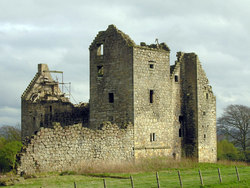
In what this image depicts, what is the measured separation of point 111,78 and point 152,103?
341 cm

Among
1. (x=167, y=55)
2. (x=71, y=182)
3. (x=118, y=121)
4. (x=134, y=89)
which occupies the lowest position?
(x=71, y=182)

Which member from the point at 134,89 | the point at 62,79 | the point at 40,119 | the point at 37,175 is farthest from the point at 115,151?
the point at 62,79

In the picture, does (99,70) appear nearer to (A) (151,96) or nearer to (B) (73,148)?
(A) (151,96)

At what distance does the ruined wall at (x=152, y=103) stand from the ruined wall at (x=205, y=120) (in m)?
2.54

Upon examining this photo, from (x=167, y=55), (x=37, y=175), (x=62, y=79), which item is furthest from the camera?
(x=62, y=79)

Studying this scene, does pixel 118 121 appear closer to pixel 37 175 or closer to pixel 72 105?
pixel 72 105

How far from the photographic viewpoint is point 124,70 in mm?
33750

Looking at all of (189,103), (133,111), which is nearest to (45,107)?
(133,111)

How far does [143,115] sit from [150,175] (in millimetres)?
7076

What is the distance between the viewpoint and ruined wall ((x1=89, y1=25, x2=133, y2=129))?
110ft

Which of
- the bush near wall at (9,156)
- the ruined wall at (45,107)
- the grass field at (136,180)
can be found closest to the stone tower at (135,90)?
the ruined wall at (45,107)

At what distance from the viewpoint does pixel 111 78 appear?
34.6 metres

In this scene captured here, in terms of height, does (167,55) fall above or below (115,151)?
above

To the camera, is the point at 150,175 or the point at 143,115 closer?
the point at 150,175
